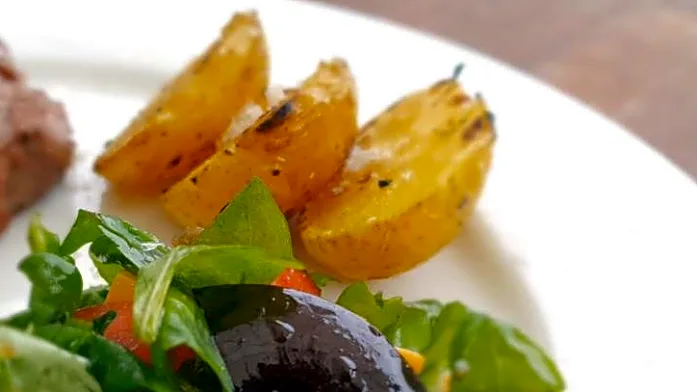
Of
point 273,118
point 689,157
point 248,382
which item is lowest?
point 689,157

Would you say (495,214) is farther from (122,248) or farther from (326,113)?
(122,248)

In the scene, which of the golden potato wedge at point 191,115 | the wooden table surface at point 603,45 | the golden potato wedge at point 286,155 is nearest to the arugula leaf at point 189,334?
the golden potato wedge at point 286,155

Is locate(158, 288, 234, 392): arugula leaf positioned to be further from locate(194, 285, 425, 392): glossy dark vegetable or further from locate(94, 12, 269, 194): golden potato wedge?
locate(94, 12, 269, 194): golden potato wedge

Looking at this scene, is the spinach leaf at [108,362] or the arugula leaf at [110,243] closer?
the spinach leaf at [108,362]

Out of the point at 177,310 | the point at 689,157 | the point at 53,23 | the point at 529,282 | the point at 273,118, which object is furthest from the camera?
the point at 689,157

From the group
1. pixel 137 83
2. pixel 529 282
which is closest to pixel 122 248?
pixel 529 282

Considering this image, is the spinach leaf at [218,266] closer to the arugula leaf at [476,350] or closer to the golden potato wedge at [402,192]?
the arugula leaf at [476,350]
